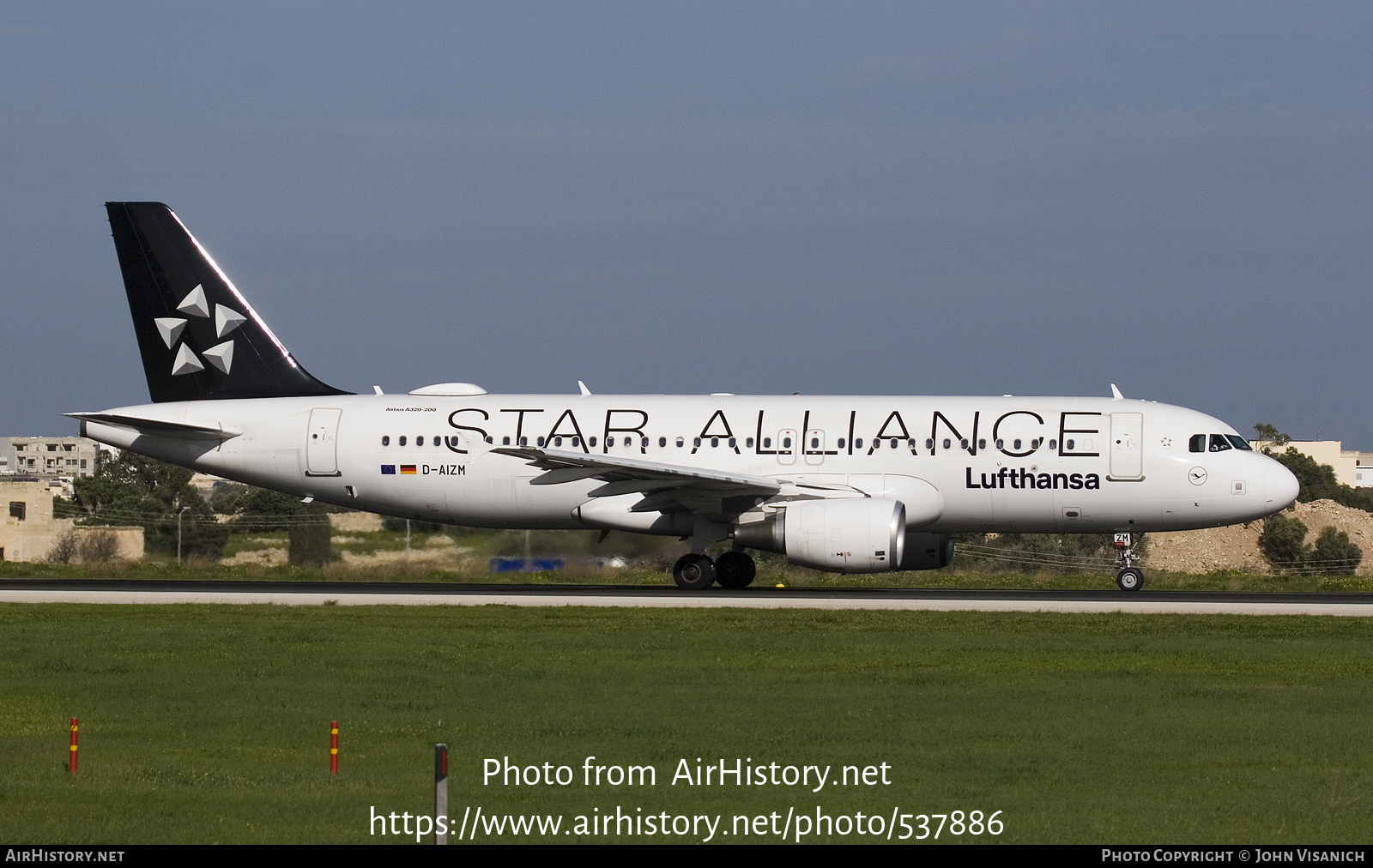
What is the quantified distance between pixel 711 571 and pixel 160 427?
10.5 m

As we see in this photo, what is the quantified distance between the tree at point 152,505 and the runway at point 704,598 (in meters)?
4.72

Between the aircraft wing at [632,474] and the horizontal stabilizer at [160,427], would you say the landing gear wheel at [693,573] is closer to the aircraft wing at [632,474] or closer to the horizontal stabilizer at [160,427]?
the aircraft wing at [632,474]

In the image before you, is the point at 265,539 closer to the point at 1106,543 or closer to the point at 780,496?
the point at 780,496

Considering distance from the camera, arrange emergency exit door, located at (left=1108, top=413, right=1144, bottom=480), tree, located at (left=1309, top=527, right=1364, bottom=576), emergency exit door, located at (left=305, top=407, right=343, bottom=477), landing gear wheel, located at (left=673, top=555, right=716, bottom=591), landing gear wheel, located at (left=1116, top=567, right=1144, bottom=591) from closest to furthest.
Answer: emergency exit door, located at (left=1108, top=413, right=1144, bottom=480) < landing gear wheel, located at (left=673, top=555, right=716, bottom=591) < landing gear wheel, located at (left=1116, top=567, right=1144, bottom=591) < emergency exit door, located at (left=305, top=407, right=343, bottom=477) < tree, located at (left=1309, top=527, right=1364, bottom=576)

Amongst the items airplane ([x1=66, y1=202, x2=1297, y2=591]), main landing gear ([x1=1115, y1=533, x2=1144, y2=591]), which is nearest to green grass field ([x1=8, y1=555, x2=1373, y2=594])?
main landing gear ([x1=1115, y1=533, x2=1144, y2=591])

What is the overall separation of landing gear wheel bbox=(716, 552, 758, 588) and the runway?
0.32 metres

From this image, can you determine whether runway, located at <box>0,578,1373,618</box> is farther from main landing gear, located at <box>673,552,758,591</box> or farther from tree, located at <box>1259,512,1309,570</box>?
tree, located at <box>1259,512,1309,570</box>

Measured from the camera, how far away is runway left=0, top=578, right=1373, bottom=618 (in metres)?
25.3

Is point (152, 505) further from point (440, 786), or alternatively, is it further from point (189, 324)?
point (440, 786)

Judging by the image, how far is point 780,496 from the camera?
28.2 metres

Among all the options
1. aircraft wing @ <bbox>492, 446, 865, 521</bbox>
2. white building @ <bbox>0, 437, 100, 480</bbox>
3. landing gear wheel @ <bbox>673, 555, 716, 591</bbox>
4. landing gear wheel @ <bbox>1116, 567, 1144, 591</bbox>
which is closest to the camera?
aircraft wing @ <bbox>492, 446, 865, 521</bbox>

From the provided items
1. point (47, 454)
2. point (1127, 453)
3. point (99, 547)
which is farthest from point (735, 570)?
point (47, 454)
